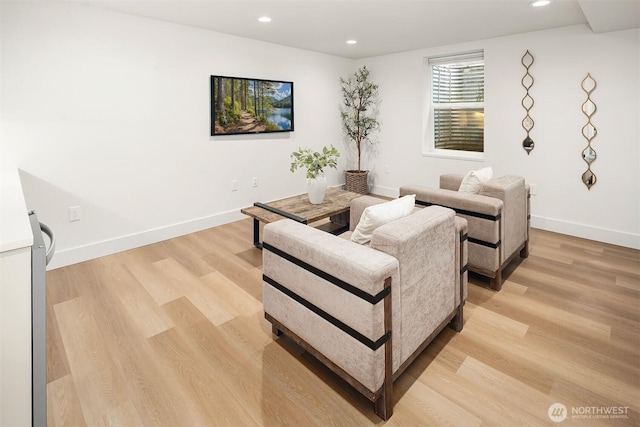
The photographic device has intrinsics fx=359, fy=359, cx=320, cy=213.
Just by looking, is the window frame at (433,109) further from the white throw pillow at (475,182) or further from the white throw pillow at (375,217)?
the white throw pillow at (375,217)

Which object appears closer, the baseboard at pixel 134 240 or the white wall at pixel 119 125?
the white wall at pixel 119 125

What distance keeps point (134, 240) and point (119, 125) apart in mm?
1144

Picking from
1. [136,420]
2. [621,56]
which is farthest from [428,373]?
[621,56]

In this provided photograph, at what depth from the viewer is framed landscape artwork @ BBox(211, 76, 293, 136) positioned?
4121mm

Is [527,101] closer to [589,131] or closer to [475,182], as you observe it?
[589,131]

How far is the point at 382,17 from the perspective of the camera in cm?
347

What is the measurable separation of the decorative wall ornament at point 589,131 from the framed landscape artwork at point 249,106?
3.36 m

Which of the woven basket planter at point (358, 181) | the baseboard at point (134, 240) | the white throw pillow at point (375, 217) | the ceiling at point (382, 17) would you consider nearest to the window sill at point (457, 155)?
the woven basket planter at point (358, 181)

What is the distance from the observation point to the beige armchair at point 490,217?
2.62 meters

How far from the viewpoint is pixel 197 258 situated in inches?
134

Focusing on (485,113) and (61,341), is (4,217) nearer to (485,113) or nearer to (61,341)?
(61,341)

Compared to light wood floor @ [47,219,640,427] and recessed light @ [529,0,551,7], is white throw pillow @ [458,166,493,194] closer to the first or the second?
light wood floor @ [47,219,640,427]

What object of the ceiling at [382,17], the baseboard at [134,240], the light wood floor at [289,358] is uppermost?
the ceiling at [382,17]

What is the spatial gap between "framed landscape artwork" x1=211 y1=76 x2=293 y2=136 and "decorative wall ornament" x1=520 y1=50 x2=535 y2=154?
282 centimetres
